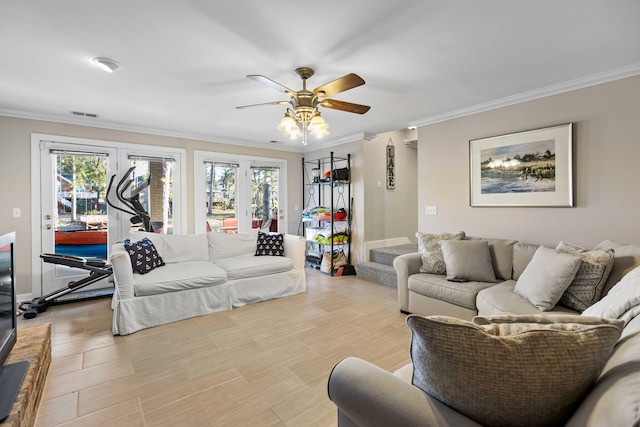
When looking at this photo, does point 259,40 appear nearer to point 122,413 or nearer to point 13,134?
point 122,413

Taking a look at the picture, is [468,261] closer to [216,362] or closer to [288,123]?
[288,123]

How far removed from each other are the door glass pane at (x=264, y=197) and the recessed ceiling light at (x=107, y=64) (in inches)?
130

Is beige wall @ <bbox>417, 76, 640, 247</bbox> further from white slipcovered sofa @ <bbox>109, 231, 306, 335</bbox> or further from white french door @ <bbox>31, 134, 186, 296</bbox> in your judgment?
white french door @ <bbox>31, 134, 186, 296</bbox>

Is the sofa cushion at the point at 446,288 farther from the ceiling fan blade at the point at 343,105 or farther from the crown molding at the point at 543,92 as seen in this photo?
the crown molding at the point at 543,92

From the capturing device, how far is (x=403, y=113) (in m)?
3.99

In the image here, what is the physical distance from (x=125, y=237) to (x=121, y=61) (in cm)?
287

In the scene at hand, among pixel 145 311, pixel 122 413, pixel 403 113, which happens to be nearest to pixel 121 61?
pixel 145 311

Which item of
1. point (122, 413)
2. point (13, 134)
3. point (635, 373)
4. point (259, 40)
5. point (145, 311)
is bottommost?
point (122, 413)

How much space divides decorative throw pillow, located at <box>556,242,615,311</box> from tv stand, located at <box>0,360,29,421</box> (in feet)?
10.9

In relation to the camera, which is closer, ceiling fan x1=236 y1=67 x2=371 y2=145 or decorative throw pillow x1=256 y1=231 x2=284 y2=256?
ceiling fan x1=236 y1=67 x2=371 y2=145

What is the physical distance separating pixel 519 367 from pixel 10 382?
2.23m

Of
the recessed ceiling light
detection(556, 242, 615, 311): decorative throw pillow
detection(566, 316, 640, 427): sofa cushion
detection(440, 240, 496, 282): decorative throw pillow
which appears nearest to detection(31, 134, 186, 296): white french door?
the recessed ceiling light

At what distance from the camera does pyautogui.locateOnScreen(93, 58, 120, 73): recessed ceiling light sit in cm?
243

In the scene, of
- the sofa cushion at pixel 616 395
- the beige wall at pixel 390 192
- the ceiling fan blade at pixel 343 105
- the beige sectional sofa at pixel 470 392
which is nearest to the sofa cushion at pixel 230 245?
the beige wall at pixel 390 192
